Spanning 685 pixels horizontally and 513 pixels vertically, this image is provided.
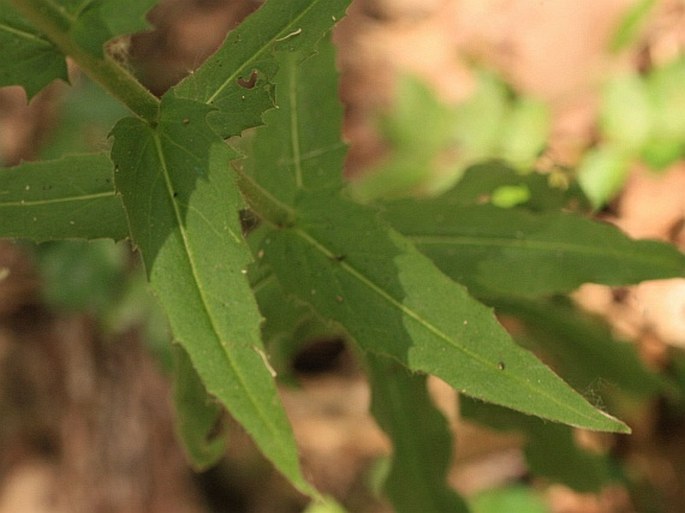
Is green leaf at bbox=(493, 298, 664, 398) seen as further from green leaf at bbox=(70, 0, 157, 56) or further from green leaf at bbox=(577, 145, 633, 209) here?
green leaf at bbox=(70, 0, 157, 56)

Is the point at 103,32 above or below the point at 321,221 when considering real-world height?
above

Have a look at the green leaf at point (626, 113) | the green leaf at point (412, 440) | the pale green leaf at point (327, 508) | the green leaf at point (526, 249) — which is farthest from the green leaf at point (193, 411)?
the green leaf at point (626, 113)

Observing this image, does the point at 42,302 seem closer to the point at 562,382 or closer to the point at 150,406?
the point at 150,406

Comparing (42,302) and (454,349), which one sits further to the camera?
(42,302)

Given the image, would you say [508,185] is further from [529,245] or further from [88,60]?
[88,60]

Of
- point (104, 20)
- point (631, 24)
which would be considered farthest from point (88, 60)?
point (631, 24)

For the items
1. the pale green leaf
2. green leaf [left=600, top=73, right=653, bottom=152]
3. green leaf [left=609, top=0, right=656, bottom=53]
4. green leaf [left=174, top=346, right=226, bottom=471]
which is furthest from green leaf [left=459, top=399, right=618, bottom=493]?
green leaf [left=609, top=0, right=656, bottom=53]

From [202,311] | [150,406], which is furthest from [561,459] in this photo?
[150,406]
